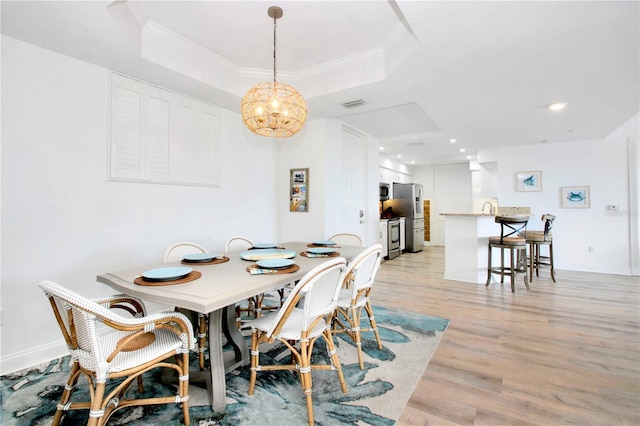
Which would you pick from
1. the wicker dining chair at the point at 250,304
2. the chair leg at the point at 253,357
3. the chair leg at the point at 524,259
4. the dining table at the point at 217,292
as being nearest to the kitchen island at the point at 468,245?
the chair leg at the point at 524,259

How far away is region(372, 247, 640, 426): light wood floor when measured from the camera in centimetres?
163

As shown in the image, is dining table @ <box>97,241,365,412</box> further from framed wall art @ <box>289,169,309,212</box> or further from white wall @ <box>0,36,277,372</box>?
framed wall art @ <box>289,169,309,212</box>

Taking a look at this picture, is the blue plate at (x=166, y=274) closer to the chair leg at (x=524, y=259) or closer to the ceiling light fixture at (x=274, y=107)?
the ceiling light fixture at (x=274, y=107)

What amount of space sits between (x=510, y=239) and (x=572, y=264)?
2555 mm

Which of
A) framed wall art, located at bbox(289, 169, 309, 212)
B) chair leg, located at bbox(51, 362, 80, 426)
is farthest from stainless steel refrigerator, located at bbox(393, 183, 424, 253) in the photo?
chair leg, located at bbox(51, 362, 80, 426)

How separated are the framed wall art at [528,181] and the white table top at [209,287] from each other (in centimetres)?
567

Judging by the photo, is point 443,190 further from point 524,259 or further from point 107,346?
point 107,346

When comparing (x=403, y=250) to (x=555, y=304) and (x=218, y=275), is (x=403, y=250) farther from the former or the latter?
(x=218, y=275)

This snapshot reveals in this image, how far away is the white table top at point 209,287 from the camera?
131cm

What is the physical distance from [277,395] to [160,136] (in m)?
2.61

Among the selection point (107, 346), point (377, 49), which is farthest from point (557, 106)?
point (107, 346)

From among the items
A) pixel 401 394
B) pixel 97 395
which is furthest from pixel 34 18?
pixel 401 394

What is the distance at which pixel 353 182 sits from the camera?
478cm

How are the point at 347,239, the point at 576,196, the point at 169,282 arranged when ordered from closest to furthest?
1. the point at 169,282
2. the point at 347,239
3. the point at 576,196
